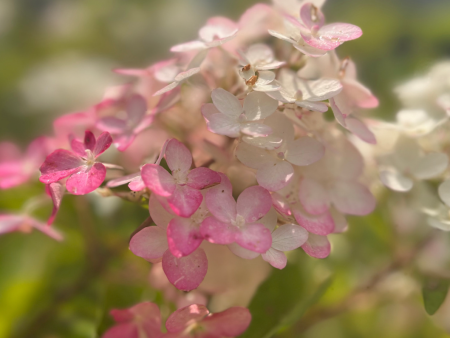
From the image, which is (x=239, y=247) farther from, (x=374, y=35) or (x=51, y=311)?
(x=374, y=35)

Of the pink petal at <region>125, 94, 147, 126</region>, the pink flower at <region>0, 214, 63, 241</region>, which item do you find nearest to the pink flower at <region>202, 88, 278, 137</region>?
the pink petal at <region>125, 94, 147, 126</region>

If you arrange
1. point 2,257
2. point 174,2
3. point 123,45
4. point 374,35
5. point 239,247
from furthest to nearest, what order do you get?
point 174,2, point 123,45, point 374,35, point 2,257, point 239,247

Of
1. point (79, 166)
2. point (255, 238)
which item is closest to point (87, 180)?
point (79, 166)

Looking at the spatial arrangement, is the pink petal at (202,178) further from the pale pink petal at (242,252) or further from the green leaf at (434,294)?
the green leaf at (434,294)

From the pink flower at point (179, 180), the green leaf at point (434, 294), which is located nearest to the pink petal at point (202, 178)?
the pink flower at point (179, 180)

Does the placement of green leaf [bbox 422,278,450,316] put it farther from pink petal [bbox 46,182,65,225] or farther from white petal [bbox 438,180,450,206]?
pink petal [bbox 46,182,65,225]

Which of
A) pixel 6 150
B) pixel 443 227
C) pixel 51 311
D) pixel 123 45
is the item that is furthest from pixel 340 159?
pixel 123 45
